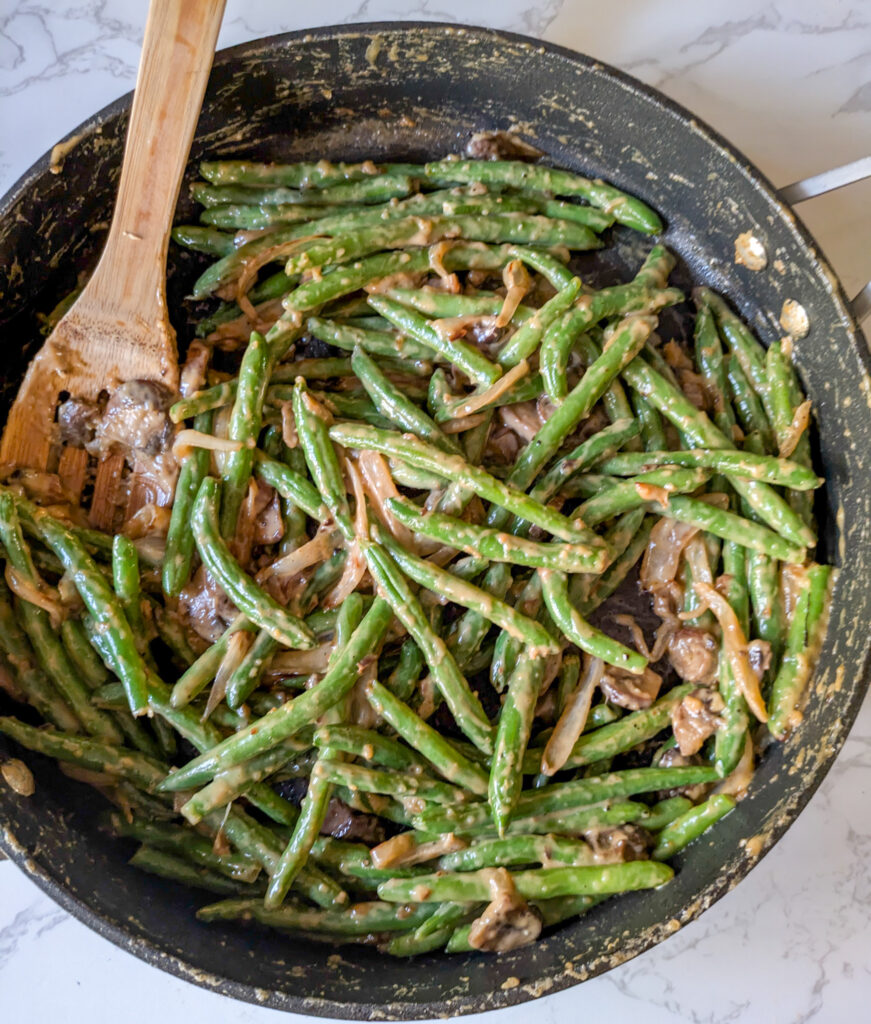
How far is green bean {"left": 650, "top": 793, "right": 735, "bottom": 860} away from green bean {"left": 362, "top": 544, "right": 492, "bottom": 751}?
791mm

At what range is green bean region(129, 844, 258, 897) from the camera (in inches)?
132

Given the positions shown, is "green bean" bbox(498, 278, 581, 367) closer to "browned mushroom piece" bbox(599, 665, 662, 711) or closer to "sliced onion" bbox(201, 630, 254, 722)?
"browned mushroom piece" bbox(599, 665, 662, 711)

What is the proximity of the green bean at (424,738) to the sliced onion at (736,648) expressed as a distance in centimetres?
106

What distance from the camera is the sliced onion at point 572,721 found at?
3.30 meters

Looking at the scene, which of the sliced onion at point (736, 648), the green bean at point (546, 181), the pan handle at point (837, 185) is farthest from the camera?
the green bean at point (546, 181)

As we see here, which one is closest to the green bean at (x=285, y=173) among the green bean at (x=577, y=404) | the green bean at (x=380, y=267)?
the green bean at (x=380, y=267)

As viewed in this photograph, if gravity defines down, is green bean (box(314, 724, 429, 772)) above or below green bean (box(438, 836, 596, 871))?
above

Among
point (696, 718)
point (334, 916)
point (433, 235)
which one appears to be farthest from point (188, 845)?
point (433, 235)

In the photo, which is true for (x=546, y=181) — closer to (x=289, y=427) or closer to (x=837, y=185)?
(x=837, y=185)

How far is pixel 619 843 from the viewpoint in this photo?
3244mm

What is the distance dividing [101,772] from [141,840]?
0.33m

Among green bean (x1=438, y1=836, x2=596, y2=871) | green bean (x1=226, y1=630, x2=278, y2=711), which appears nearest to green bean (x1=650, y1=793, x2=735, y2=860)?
green bean (x1=438, y1=836, x2=596, y2=871)

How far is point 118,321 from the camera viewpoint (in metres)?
3.40

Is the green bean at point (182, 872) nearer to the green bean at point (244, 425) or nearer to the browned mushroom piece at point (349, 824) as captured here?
the browned mushroom piece at point (349, 824)
